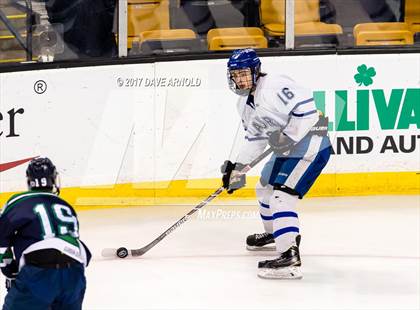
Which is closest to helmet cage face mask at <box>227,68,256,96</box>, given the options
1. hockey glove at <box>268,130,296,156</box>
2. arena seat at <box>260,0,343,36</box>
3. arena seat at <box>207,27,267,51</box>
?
hockey glove at <box>268,130,296,156</box>

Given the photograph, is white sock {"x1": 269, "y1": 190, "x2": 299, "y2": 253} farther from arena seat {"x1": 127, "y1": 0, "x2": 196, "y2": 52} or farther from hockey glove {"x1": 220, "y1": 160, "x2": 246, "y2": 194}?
arena seat {"x1": 127, "y1": 0, "x2": 196, "y2": 52}

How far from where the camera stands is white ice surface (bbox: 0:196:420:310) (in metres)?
5.48

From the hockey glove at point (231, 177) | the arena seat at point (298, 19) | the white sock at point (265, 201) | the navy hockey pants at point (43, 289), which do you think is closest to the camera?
the navy hockey pants at point (43, 289)

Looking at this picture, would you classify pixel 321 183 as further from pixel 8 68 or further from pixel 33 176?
pixel 33 176

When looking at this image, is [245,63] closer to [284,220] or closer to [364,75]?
[284,220]

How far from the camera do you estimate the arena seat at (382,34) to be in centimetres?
780

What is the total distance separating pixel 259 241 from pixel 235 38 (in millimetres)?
1764

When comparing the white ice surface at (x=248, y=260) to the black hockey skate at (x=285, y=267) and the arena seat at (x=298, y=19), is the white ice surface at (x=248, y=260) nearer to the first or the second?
the black hockey skate at (x=285, y=267)

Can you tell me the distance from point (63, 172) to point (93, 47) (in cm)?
82

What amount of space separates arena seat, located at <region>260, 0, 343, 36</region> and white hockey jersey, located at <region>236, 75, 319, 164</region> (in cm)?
169

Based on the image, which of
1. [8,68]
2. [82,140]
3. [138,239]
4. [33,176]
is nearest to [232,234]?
[138,239]

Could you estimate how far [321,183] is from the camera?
24.9 feet

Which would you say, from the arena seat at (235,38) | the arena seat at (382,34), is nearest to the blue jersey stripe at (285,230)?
the arena seat at (235,38)

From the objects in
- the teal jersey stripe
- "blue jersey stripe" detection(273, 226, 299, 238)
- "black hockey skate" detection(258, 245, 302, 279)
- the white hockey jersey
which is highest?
the teal jersey stripe
